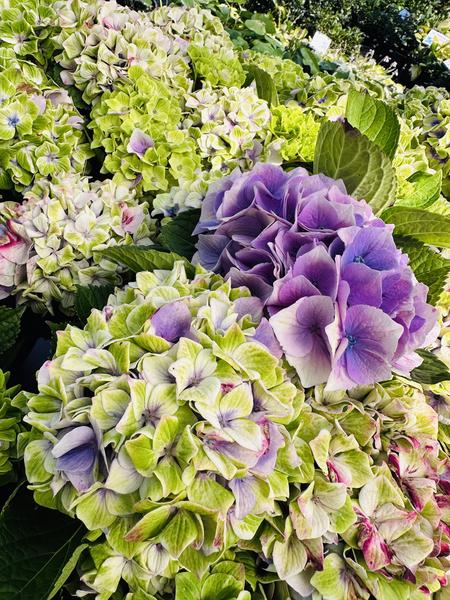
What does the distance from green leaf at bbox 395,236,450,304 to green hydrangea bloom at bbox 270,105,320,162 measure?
312mm

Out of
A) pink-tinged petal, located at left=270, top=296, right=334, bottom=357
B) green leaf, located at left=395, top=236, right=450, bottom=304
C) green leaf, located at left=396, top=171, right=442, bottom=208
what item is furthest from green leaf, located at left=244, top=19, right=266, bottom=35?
pink-tinged petal, located at left=270, top=296, right=334, bottom=357

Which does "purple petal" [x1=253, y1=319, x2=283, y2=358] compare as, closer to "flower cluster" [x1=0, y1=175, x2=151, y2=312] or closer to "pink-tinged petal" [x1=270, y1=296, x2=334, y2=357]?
"pink-tinged petal" [x1=270, y1=296, x2=334, y2=357]

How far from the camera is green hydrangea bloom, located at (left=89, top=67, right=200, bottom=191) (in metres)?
0.93

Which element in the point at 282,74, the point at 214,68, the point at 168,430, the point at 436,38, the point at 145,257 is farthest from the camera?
the point at 436,38

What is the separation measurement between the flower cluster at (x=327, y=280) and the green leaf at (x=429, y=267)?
0.13 m

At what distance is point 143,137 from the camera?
0.93 meters

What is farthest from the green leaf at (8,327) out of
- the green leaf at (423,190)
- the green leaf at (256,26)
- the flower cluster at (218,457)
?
the green leaf at (256,26)

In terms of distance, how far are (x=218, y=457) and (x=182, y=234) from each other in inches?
14.9

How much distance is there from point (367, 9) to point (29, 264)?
3.97 meters

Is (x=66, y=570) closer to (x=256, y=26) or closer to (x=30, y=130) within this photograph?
(x=30, y=130)

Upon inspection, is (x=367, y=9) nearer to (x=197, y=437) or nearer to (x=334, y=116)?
(x=334, y=116)

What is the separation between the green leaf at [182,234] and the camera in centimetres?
74

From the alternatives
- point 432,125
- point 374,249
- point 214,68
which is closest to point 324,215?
point 374,249

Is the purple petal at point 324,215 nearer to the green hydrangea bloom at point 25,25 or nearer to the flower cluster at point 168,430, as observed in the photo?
the flower cluster at point 168,430
